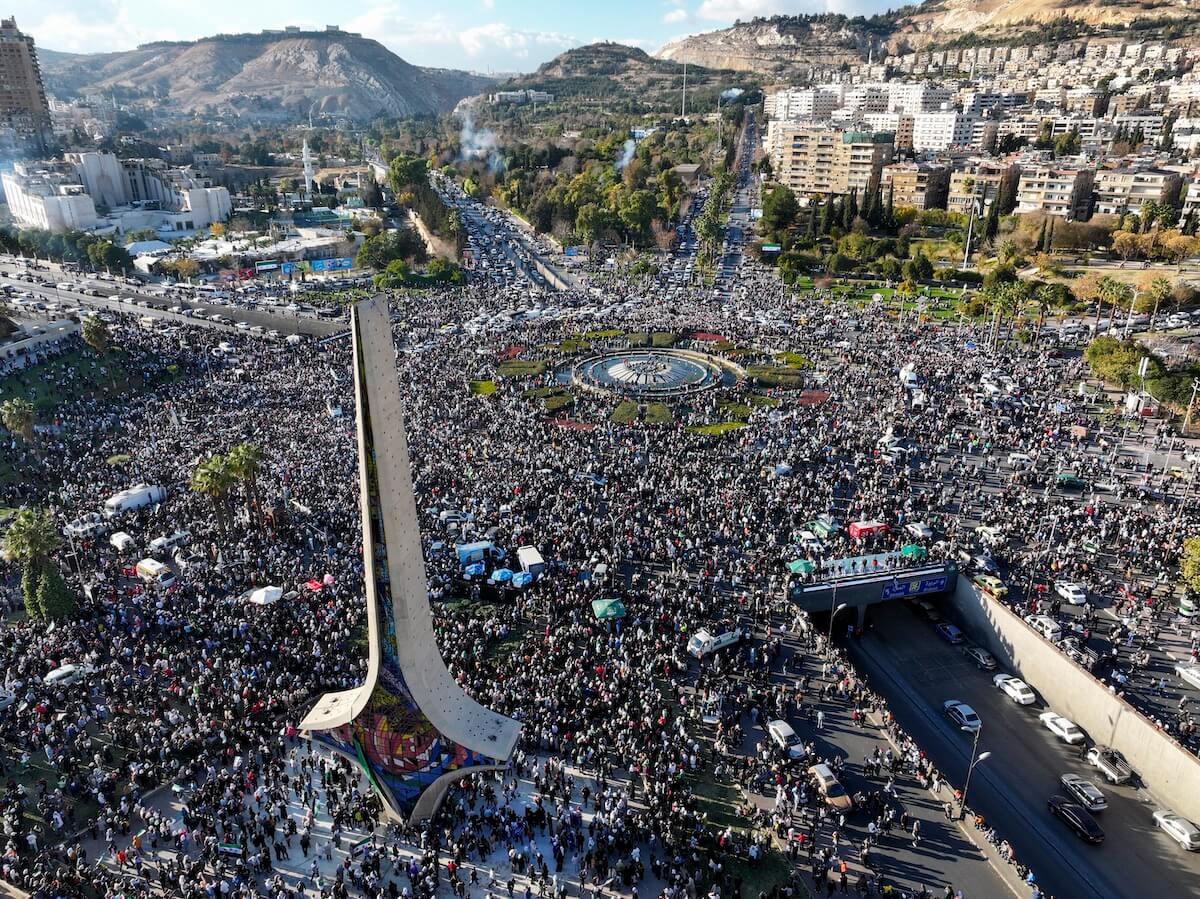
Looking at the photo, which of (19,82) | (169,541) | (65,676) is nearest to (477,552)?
(169,541)

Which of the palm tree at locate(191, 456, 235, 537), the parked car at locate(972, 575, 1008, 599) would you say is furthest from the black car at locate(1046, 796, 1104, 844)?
the palm tree at locate(191, 456, 235, 537)

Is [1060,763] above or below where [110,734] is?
below

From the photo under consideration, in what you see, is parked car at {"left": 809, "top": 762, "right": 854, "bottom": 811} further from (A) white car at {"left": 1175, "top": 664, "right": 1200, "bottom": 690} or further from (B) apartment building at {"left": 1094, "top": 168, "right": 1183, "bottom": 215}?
(B) apartment building at {"left": 1094, "top": 168, "right": 1183, "bottom": 215}

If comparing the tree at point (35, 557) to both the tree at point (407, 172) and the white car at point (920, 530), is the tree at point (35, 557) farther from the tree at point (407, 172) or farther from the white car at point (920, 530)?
the tree at point (407, 172)

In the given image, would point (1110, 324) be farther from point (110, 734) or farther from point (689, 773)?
point (110, 734)

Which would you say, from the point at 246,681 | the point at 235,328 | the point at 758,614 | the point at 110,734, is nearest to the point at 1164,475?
the point at 758,614

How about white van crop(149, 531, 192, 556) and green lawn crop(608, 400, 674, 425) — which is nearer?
white van crop(149, 531, 192, 556)

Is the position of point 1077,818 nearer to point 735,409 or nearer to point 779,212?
point 735,409
